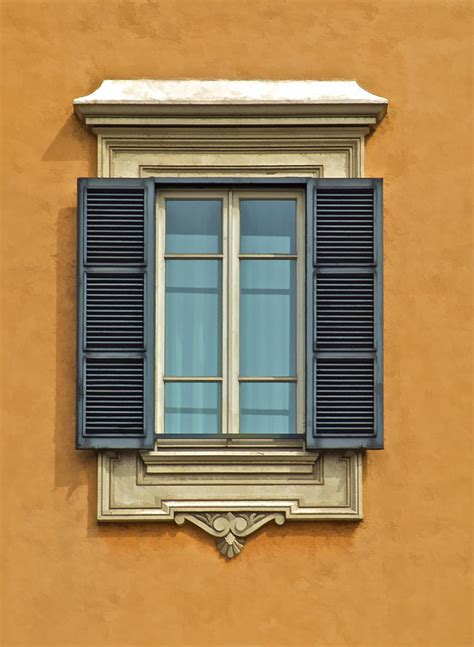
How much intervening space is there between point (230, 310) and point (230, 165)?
83cm

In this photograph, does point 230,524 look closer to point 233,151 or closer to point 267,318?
point 267,318

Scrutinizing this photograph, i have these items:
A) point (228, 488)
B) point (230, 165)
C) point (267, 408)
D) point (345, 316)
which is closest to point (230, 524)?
point (228, 488)

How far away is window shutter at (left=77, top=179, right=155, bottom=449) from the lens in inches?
376

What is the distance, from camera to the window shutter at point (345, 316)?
9.54 meters

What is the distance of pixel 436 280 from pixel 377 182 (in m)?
0.65

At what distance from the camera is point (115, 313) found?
9.65m

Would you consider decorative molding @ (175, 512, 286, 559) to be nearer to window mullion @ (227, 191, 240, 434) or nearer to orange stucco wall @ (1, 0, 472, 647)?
orange stucco wall @ (1, 0, 472, 647)

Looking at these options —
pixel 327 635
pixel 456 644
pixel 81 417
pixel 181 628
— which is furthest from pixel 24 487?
pixel 456 644

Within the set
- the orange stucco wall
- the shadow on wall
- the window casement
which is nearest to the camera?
the orange stucco wall

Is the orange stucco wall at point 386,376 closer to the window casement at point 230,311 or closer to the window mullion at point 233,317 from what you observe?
the window casement at point 230,311

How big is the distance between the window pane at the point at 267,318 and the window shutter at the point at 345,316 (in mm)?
208

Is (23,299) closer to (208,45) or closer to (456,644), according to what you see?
(208,45)

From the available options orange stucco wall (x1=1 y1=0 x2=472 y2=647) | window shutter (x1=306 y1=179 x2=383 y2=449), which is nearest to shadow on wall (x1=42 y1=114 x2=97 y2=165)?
orange stucco wall (x1=1 y1=0 x2=472 y2=647)

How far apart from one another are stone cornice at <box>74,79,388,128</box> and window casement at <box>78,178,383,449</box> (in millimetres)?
366
